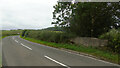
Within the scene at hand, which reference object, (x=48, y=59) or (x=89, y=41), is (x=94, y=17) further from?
(x=48, y=59)

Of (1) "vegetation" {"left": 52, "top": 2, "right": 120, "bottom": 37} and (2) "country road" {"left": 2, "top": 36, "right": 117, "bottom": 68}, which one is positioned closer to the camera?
(2) "country road" {"left": 2, "top": 36, "right": 117, "bottom": 68}

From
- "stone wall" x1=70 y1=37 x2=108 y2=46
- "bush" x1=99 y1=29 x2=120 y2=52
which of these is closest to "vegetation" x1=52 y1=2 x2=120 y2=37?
"stone wall" x1=70 y1=37 x2=108 y2=46

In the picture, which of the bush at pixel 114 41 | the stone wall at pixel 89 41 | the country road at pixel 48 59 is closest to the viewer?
the country road at pixel 48 59

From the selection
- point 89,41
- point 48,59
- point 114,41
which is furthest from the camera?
point 89,41

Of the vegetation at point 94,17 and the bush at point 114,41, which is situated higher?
the vegetation at point 94,17

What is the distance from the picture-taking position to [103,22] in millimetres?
12898

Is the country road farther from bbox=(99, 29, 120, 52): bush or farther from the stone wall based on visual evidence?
the stone wall

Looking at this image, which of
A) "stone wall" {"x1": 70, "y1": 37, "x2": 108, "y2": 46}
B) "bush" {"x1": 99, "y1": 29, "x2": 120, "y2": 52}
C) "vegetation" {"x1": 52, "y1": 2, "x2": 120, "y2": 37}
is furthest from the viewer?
"vegetation" {"x1": 52, "y1": 2, "x2": 120, "y2": 37}

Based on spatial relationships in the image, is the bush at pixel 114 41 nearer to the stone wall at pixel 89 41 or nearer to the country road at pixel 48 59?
the stone wall at pixel 89 41

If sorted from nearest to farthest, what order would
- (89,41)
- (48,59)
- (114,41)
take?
(48,59), (114,41), (89,41)

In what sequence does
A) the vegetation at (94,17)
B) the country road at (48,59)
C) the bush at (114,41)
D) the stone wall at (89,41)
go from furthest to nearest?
the vegetation at (94,17) < the stone wall at (89,41) < the bush at (114,41) < the country road at (48,59)

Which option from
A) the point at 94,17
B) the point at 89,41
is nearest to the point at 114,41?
the point at 89,41

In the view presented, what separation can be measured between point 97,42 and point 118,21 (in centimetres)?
747

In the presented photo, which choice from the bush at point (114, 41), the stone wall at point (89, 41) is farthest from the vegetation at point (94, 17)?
the bush at point (114, 41)
